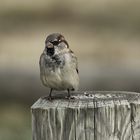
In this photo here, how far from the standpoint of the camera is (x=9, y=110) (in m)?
11.5

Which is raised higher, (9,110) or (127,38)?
(127,38)

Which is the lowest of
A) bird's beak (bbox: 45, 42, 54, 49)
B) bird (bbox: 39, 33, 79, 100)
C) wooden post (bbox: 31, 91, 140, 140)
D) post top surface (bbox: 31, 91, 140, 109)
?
wooden post (bbox: 31, 91, 140, 140)

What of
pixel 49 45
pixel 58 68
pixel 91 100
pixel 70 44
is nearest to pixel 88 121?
pixel 91 100

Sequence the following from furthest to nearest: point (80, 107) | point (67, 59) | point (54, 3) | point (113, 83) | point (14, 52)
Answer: point (54, 3)
point (14, 52)
point (113, 83)
point (67, 59)
point (80, 107)

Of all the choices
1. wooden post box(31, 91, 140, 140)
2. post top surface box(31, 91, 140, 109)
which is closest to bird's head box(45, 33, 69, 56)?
post top surface box(31, 91, 140, 109)

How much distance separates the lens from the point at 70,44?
11734 mm

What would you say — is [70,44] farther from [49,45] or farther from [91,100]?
[91,100]

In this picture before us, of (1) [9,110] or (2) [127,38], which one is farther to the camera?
(2) [127,38]

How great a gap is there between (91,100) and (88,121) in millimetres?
327

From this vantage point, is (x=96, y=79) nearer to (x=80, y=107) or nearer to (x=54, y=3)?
(x=54, y=3)

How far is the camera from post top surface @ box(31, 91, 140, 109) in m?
4.06

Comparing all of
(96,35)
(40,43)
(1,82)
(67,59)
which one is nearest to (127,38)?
(96,35)

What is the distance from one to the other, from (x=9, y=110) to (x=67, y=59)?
658 cm

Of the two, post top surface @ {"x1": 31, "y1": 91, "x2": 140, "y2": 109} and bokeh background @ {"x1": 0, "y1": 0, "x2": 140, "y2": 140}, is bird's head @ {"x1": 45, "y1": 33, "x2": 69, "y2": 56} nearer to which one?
post top surface @ {"x1": 31, "y1": 91, "x2": 140, "y2": 109}
